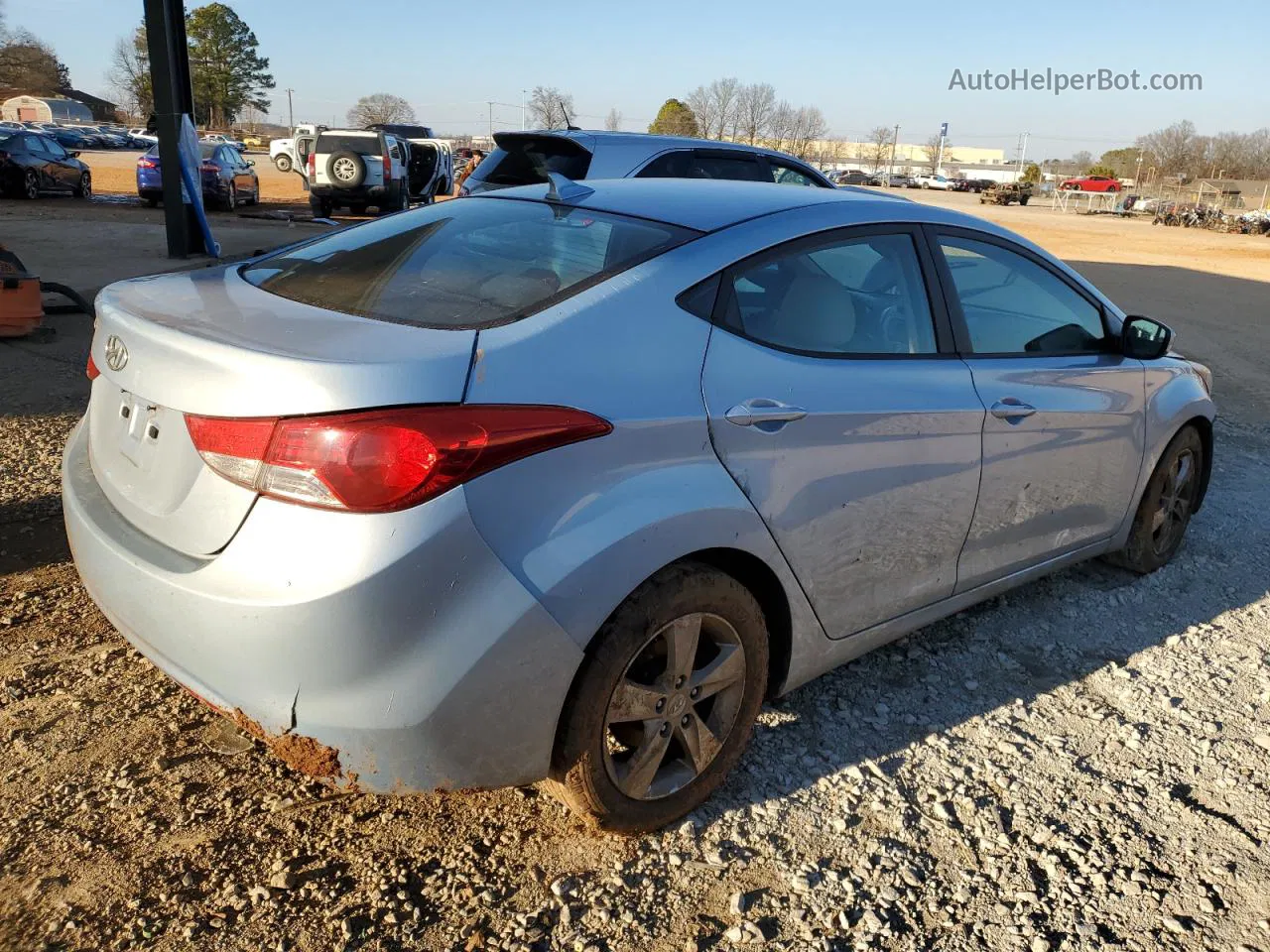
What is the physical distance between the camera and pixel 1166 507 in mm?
4555

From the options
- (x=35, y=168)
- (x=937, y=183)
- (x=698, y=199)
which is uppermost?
(x=698, y=199)

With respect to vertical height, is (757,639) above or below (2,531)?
above

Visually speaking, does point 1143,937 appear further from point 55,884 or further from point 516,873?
point 55,884

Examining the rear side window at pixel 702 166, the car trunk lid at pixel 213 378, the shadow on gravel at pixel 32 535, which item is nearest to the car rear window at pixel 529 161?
the rear side window at pixel 702 166

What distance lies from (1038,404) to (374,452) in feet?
7.86

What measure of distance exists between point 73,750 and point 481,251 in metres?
1.79

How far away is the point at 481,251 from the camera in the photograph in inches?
111

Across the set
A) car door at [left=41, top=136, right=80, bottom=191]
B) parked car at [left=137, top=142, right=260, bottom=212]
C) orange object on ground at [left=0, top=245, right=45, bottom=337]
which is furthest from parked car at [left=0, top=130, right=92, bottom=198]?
orange object on ground at [left=0, top=245, right=45, bottom=337]

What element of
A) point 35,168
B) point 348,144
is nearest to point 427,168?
point 348,144

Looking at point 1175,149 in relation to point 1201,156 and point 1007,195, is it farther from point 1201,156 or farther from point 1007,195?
point 1007,195

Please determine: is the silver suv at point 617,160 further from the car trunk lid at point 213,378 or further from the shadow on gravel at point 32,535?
the car trunk lid at point 213,378

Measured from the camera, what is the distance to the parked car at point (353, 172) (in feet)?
66.0

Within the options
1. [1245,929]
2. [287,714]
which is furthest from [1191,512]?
[287,714]

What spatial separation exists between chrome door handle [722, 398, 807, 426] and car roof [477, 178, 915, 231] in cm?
55
